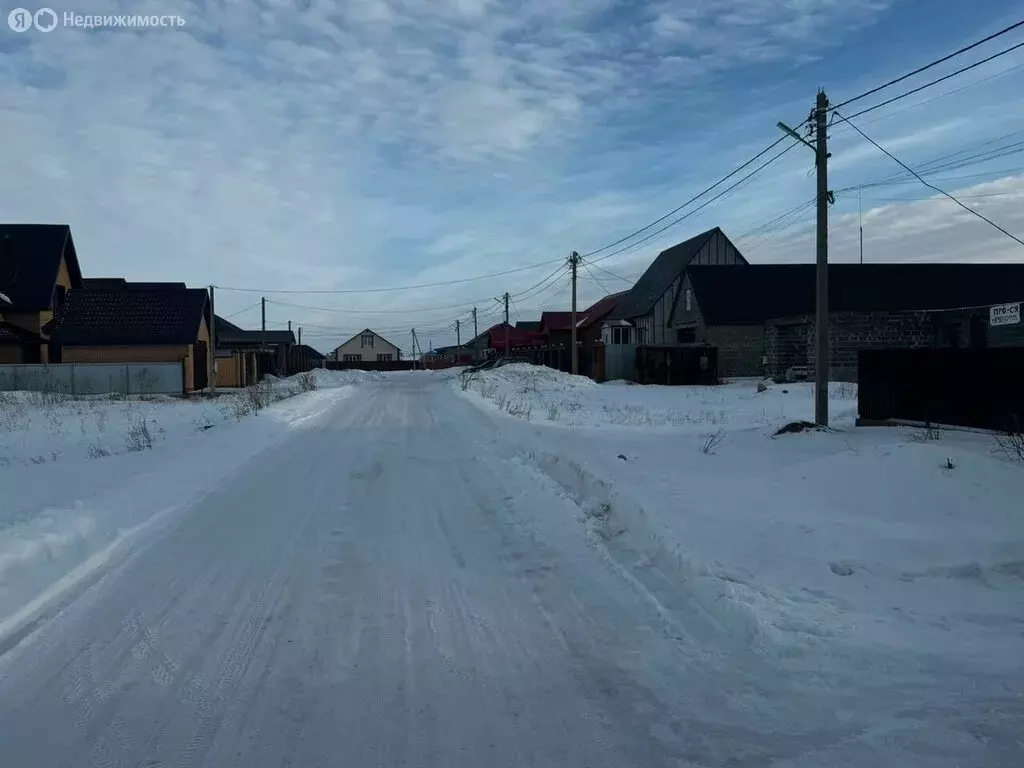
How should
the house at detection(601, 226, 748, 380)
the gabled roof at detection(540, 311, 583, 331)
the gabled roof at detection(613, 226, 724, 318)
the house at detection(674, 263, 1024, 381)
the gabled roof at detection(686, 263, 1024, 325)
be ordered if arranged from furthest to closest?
the gabled roof at detection(540, 311, 583, 331) < the gabled roof at detection(613, 226, 724, 318) < the house at detection(601, 226, 748, 380) < the gabled roof at detection(686, 263, 1024, 325) < the house at detection(674, 263, 1024, 381)

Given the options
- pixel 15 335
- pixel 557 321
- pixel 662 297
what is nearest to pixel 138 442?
pixel 15 335

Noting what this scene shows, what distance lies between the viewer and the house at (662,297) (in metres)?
48.9

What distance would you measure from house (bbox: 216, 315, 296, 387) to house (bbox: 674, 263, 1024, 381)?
86.5 ft

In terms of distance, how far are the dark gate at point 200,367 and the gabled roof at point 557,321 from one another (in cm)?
3590

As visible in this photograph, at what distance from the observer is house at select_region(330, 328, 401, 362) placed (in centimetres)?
13150

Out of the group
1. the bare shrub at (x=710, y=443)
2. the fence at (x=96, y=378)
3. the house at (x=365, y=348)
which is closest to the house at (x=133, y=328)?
the fence at (x=96, y=378)

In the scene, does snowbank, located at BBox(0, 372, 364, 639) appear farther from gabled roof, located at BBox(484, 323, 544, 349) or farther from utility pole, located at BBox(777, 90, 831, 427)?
gabled roof, located at BBox(484, 323, 544, 349)

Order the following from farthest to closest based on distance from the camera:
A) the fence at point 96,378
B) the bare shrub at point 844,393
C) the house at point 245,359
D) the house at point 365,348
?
the house at point 365,348 → the house at point 245,359 → the fence at point 96,378 → the bare shrub at point 844,393

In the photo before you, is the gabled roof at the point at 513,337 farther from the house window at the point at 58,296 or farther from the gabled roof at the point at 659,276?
the house window at the point at 58,296

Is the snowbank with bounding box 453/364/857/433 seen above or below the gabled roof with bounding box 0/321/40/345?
below

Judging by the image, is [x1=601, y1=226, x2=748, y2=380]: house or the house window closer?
the house window

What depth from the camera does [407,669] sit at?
4508mm

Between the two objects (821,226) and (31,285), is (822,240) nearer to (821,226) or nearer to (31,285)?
(821,226)

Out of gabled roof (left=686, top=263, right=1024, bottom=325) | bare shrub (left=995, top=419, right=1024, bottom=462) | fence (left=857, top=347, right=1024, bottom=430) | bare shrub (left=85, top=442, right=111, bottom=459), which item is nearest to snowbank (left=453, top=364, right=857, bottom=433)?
fence (left=857, top=347, right=1024, bottom=430)
